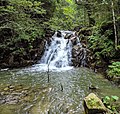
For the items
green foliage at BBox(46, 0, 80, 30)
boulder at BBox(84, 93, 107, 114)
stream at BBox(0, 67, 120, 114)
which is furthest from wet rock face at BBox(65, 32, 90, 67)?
green foliage at BBox(46, 0, 80, 30)

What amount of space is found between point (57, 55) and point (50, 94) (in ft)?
27.7

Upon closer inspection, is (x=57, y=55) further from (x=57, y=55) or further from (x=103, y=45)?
(x=103, y=45)

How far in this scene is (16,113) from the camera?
17.7 ft

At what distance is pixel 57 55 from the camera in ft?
50.9

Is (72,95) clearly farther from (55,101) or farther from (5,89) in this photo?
(5,89)

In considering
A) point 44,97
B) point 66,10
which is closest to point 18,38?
point 44,97

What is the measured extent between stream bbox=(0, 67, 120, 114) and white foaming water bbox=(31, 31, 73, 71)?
4151 millimetres

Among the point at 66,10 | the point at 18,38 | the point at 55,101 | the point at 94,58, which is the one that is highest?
the point at 66,10

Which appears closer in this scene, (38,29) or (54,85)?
(54,85)

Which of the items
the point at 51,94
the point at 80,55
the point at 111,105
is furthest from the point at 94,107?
the point at 80,55

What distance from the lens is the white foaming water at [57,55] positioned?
46.3ft

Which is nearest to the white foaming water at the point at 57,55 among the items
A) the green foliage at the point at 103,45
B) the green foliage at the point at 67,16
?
the green foliage at the point at 103,45

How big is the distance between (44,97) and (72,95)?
3.50 ft

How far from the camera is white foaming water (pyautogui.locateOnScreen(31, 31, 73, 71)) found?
14.1 metres
